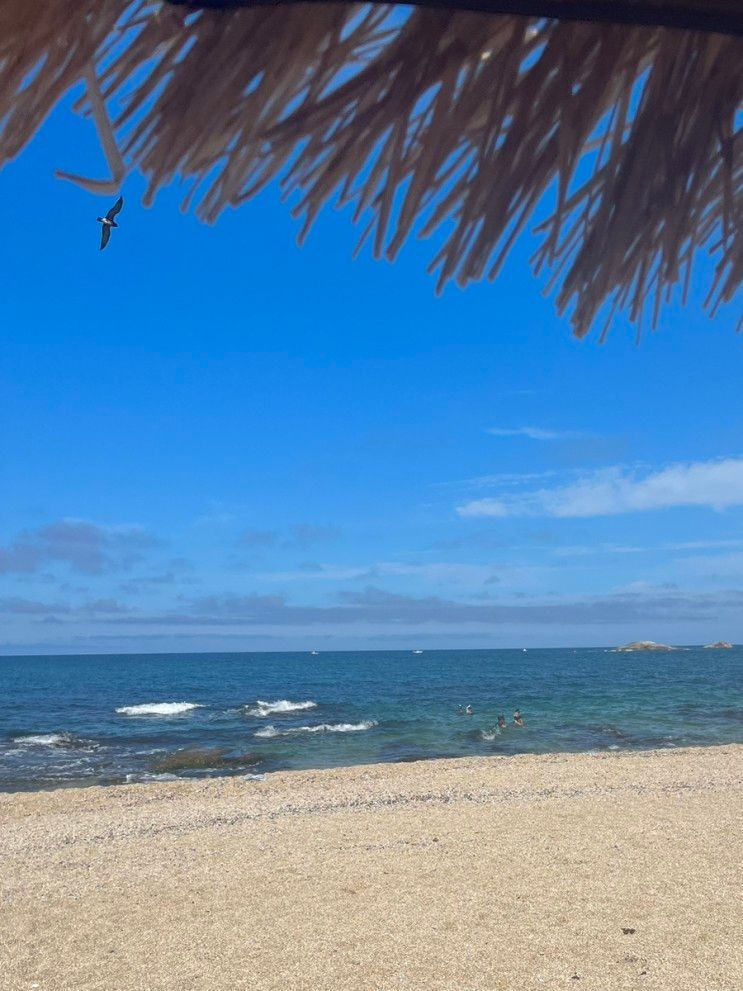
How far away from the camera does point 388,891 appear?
639 cm

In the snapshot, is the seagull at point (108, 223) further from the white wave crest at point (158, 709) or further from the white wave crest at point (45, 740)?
the white wave crest at point (158, 709)

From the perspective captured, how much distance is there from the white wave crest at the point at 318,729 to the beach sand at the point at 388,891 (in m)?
12.1

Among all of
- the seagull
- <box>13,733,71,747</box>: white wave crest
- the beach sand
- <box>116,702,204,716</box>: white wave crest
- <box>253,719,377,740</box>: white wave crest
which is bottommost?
<box>116,702,204,716</box>: white wave crest

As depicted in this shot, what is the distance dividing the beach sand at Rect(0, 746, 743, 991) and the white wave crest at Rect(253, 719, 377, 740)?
1213 centimetres

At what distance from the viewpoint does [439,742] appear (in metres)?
20.6

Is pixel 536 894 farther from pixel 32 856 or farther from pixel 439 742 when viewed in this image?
pixel 439 742

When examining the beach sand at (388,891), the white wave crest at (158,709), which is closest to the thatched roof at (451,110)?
the beach sand at (388,891)

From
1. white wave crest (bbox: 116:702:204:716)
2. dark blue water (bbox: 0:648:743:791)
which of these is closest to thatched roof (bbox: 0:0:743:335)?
dark blue water (bbox: 0:648:743:791)

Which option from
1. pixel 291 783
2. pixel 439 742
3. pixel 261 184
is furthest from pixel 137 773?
pixel 261 184

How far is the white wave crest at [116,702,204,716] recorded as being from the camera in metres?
33.6

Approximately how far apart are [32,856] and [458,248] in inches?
356

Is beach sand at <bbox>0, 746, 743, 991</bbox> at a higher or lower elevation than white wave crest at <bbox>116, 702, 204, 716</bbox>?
higher

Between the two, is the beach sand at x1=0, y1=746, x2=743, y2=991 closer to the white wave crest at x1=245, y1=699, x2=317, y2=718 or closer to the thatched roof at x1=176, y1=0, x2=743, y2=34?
the thatched roof at x1=176, y1=0, x2=743, y2=34

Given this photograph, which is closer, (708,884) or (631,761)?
(708,884)
